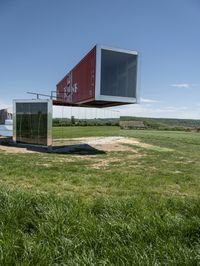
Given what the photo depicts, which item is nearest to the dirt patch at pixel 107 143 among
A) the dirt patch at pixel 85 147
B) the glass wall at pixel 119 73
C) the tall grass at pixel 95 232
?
the dirt patch at pixel 85 147

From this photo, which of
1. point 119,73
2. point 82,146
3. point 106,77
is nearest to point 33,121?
point 82,146

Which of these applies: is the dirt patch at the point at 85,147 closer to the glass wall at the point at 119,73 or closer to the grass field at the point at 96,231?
the glass wall at the point at 119,73

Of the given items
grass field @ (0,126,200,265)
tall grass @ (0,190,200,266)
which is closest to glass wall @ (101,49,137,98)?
grass field @ (0,126,200,265)

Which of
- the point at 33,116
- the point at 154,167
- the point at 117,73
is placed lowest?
the point at 154,167

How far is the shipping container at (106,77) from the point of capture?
1389cm

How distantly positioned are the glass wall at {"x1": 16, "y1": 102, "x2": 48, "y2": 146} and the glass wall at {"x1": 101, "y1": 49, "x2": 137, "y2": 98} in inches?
173

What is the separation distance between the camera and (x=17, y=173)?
8562mm

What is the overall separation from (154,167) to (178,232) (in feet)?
23.3

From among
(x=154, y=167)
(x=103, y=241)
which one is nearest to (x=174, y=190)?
(x=154, y=167)

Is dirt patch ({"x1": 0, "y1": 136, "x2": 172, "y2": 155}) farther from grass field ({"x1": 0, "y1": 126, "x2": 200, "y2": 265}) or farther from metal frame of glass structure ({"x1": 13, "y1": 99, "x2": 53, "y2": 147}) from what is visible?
grass field ({"x1": 0, "y1": 126, "x2": 200, "y2": 265})

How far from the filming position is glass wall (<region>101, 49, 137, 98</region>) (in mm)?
15086

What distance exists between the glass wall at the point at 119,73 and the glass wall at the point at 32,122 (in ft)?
14.4

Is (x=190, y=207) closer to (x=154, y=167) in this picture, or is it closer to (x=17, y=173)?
(x=17, y=173)

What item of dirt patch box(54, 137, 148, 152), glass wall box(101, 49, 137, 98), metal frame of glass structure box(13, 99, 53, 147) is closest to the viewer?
glass wall box(101, 49, 137, 98)
